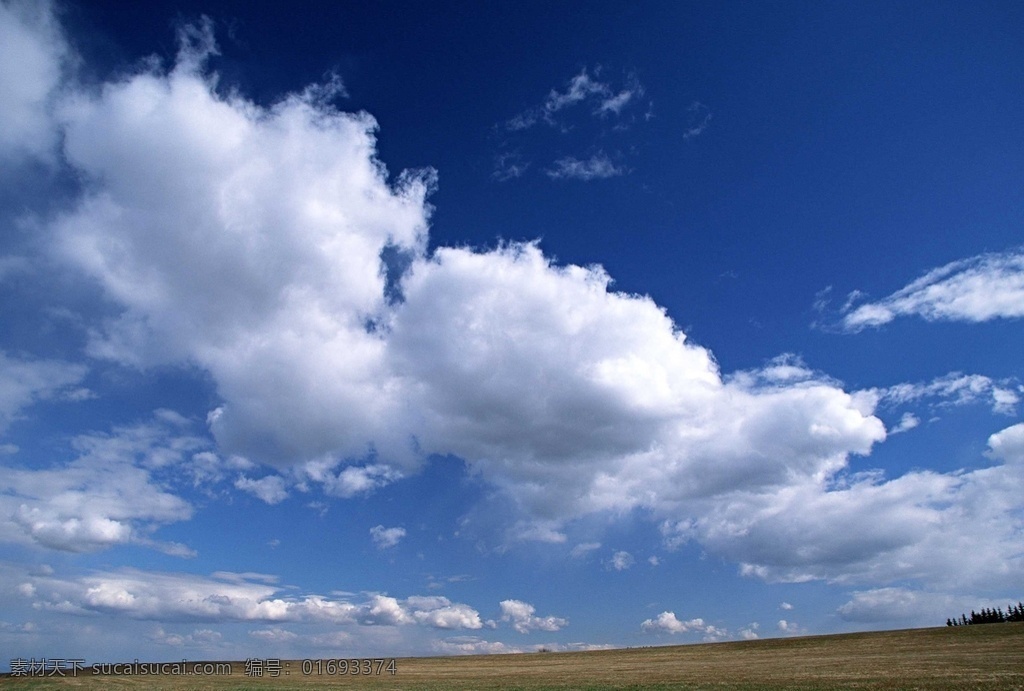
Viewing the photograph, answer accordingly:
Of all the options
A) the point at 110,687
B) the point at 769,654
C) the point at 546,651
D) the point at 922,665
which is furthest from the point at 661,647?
the point at 110,687

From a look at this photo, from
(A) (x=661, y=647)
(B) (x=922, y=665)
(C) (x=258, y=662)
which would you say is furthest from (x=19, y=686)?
(A) (x=661, y=647)

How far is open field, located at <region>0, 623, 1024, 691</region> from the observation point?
152 ft

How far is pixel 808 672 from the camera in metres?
55.7

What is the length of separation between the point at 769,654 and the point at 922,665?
116 ft

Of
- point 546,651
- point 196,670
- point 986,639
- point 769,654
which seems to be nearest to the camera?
point 986,639

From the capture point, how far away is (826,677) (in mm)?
49750

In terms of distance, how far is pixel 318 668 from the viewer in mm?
105188

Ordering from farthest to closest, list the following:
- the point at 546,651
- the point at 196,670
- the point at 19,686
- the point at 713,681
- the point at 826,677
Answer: the point at 546,651
the point at 196,670
the point at 19,686
the point at 713,681
the point at 826,677

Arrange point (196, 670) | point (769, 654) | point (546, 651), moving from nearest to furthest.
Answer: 1. point (769, 654)
2. point (196, 670)
3. point (546, 651)

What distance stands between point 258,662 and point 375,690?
66247 mm

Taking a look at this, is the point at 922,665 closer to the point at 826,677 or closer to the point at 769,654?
the point at 826,677

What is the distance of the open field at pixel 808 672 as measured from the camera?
152 feet

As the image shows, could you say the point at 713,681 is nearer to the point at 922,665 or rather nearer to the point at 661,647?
the point at 922,665

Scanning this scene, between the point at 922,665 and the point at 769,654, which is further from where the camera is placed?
the point at 769,654
